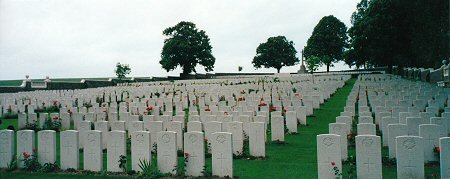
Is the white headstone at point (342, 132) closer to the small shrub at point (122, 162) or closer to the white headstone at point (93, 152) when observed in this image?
the small shrub at point (122, 162)

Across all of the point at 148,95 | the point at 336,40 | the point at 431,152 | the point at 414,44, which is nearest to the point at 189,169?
the point at 431,152

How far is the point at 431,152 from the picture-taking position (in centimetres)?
772

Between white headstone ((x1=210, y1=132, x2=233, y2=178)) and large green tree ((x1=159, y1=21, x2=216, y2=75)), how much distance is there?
57654mm

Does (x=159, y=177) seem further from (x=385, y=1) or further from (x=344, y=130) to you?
(x=385, y=1)

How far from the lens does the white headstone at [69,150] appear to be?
25.0 feet

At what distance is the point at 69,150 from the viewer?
7.68 m

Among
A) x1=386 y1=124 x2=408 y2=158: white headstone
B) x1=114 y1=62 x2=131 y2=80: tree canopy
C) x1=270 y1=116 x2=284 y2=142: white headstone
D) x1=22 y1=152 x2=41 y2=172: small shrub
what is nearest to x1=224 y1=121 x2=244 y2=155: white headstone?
x1=270 y1=116 x2=284 y2=142: white headstone

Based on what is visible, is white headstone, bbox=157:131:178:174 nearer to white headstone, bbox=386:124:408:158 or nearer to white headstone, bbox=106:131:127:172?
white headstone, bbox=106:131:127:172

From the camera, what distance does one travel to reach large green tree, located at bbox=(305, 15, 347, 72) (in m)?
77.6

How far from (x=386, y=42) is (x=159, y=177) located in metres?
41.3

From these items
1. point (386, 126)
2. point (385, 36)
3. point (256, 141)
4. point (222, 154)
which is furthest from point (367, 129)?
point (385, 36)

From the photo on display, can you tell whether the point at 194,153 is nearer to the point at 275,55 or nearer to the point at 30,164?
the point at 30,164

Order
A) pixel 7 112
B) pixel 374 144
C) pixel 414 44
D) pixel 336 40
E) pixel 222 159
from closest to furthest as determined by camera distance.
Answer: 1. pixel 374 144
2. pixel 222 159
3. pixel 7 112
4. pixel 414 44
5. pixel 336 40

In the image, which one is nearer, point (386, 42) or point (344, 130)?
point (344, 130)
